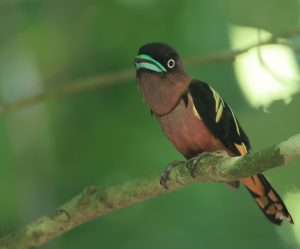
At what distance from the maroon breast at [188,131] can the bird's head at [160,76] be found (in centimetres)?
6

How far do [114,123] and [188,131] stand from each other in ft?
5.60

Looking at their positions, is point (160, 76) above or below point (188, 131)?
above

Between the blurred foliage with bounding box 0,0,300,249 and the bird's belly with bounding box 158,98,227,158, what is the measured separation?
350 millimetres

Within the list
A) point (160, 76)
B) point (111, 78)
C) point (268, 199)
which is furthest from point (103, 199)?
point (111, 78)

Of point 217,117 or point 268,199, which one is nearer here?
point 217,117

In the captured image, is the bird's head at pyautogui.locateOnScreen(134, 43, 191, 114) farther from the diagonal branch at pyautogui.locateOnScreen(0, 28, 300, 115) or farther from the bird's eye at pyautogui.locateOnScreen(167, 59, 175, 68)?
the diagonal branch at pyautogui.locateOnScreen(0, 28, 300, 115)

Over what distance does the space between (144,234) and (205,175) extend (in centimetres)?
173

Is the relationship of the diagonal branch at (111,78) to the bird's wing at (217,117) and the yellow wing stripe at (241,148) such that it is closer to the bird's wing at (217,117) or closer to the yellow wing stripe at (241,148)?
the bird's wing at (217,117)

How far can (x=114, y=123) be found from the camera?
5.27 metres

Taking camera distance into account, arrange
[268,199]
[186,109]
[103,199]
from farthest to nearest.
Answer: [268,199], [186,109], [103,199]

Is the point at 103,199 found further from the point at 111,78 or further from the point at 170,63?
the point at 111,78

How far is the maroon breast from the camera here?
3592mm

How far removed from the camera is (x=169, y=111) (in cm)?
361

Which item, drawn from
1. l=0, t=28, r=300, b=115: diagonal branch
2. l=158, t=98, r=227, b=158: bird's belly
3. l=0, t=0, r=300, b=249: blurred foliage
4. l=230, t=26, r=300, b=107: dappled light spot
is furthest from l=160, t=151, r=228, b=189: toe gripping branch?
l=0, t=28, r=300, b=115: diagonal branch
